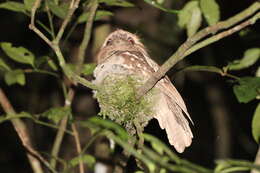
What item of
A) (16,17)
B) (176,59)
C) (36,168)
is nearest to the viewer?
(176,59)

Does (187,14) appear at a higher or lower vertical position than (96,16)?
higher

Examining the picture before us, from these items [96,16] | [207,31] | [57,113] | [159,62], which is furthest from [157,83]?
[159,62]

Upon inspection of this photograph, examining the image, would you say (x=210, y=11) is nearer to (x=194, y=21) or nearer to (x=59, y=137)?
(x=194, y=21)

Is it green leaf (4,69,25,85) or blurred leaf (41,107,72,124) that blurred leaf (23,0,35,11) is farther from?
blurred leaf (41,107,72,124)

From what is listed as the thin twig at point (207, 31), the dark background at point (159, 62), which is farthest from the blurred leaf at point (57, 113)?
the dark background at point (159, 62)

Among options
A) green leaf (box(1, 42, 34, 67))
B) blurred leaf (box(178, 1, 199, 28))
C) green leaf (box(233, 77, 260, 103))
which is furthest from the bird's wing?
green leaf (box(1, 42, 34, 67))

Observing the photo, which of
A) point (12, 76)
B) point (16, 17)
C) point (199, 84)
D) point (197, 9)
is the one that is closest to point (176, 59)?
point (197, 9)

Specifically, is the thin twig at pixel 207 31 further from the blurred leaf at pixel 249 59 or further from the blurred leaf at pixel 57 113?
the blurred leaf at pixel 249 59

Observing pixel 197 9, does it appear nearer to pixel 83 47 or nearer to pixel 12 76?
pixel 83 47
